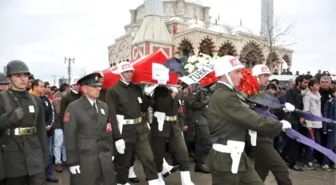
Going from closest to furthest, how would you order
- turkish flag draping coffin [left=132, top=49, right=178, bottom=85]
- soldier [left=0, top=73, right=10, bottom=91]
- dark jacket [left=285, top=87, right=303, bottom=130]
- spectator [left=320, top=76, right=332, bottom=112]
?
1. soldier [left=0, top=73, right=10, bottom=91]
2. turkish flag draping coffin [left=132, top=49, right=178, bottom=85]
3. dark jacket [left=285, top=87, right=303, bottom=130]
4. spectator [left=320, top=76, right=332, bottom=112]

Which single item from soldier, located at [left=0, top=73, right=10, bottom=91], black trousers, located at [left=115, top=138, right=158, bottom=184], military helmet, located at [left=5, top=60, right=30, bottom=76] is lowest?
black trousers, located at [left=115, top=138, right=158, bottom=184]

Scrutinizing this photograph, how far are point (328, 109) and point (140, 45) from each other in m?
33.4

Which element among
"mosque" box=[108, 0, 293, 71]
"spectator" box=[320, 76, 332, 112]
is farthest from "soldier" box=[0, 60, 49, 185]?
"mosque" box=[108, 0, 293, 71]

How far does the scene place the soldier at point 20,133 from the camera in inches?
159

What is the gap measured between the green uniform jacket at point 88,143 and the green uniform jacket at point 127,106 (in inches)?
40.6

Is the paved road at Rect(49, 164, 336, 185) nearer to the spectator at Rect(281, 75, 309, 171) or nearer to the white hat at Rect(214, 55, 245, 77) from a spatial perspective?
the spectator at Rect(281, 75, 309, 171)

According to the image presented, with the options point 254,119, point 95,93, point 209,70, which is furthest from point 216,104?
point 209,70

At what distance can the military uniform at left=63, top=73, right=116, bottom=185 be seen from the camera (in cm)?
432

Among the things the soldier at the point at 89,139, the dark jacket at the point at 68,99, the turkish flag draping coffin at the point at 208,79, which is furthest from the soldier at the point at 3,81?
the turkish flag draping coffin at the point at 208,79

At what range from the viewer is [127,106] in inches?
227

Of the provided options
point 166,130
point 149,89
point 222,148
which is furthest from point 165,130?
point 222,148

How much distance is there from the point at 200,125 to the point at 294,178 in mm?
2207

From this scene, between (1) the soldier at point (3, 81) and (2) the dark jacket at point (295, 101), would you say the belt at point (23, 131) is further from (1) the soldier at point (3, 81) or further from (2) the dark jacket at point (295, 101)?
(2) the dark jacket at point (295, 101)

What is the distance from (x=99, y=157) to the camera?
4.41m
